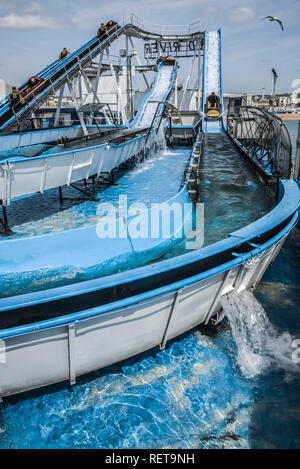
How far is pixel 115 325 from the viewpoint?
3.13 m

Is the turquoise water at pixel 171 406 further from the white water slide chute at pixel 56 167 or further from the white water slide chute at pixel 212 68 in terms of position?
the white water slide chute at pixel 212 68

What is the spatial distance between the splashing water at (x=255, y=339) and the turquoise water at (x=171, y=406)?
88 millimetres

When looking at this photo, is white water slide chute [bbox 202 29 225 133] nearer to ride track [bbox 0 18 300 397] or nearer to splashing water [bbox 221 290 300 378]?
splashing water [bbox 221 290 300 378]

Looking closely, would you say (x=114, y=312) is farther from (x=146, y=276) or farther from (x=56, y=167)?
(x=56, y=167)

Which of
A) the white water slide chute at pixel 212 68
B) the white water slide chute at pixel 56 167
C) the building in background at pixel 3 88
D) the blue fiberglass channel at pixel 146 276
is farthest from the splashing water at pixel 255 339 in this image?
the building in background at pixel 3 88

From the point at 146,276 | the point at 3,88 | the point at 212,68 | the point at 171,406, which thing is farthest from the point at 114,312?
the point at 3,88

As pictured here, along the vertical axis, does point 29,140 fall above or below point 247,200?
above

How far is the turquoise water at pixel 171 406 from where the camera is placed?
2912mm

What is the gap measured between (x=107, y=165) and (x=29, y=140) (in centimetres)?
530

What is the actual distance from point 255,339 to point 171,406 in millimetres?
1446

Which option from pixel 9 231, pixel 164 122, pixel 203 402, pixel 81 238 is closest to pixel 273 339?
pixel 203 402

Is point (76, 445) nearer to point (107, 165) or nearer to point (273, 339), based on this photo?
point (273, 339)

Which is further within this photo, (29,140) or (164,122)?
(164,122)

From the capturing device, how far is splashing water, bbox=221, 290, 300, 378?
12.0 ft
